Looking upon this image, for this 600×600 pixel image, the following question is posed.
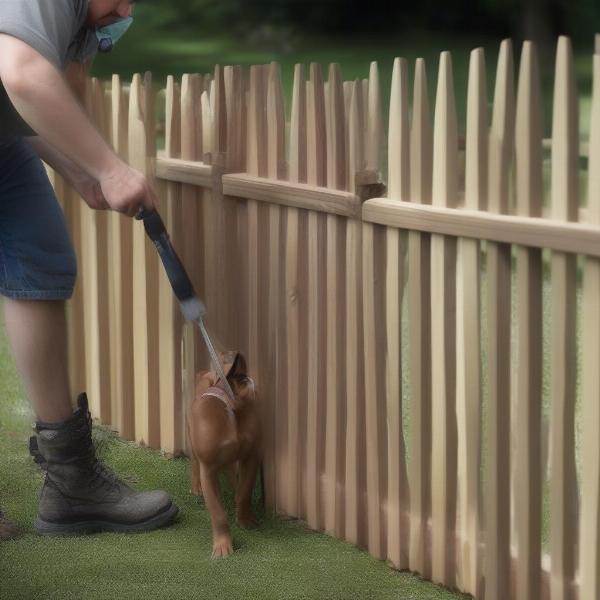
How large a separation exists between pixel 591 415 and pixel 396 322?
2.34ft

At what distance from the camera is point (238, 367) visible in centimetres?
362

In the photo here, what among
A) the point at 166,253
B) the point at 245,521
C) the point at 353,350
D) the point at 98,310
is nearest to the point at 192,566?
the point at 245,521

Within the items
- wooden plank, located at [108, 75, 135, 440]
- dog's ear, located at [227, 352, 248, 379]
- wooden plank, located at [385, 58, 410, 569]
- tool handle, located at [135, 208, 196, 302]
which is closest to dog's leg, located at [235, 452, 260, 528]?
dog's ear, located at [227, 352, 248, 379]

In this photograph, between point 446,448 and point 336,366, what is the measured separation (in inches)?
19.3

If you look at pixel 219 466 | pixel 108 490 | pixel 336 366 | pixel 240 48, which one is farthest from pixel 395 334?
pixel 240 48

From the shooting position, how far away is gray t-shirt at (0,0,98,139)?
302 centimetres

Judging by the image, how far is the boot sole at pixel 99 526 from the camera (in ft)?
12.1

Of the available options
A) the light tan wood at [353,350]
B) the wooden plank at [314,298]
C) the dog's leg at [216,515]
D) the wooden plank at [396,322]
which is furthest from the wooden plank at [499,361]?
the dog's leg at [216,515]

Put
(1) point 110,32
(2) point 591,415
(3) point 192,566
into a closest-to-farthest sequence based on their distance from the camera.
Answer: (2) point 591,415, (3) point 192,566, (1) point 110,32

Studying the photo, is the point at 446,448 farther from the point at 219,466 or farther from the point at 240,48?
the point at 240,48

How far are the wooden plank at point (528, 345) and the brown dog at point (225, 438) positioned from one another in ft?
2.97

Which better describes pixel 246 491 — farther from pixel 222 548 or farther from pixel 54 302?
pixel 54 302

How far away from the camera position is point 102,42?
356 centimetres

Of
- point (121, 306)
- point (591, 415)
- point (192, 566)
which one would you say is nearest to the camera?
point (591, 415)
